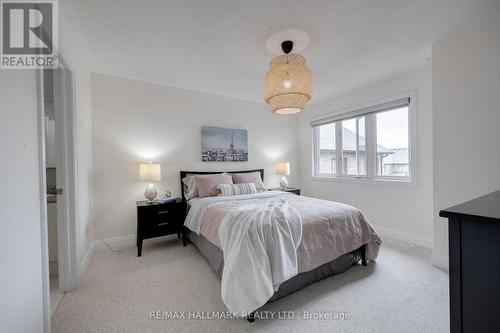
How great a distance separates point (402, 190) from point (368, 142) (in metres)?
0.91

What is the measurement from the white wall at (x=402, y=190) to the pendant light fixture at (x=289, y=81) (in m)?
1.88

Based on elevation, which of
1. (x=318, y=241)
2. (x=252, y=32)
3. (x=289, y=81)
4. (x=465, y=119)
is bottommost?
(x=318, y=241)

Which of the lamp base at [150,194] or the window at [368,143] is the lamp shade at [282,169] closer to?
the window at [368,143]

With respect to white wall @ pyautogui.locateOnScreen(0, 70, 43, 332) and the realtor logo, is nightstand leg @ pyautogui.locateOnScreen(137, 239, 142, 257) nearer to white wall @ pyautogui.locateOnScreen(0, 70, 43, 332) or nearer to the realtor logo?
white wall @ pyautogui.locateOnScreen(0, 70, 43, 332)

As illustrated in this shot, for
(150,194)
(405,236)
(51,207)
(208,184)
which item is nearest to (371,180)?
(405,236)

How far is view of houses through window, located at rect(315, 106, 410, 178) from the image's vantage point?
3139 millimetres

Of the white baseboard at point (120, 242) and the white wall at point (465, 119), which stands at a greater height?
the white wall at point (465, 119)

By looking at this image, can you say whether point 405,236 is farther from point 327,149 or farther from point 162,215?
point 162,215

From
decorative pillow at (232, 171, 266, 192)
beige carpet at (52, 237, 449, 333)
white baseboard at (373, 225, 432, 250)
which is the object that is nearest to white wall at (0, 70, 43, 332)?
beige carpet at (52, 237, 449, 333)

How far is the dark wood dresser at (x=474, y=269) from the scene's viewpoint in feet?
2.27

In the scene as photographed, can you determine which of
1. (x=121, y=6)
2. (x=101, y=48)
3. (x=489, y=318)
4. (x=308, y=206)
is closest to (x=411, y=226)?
(x=308, y=206)

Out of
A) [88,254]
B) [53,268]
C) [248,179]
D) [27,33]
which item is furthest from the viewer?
[248,179]

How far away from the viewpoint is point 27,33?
4.02 feet

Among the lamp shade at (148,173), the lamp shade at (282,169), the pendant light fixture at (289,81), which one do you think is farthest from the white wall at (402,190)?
the lamp shade at (148,173)
